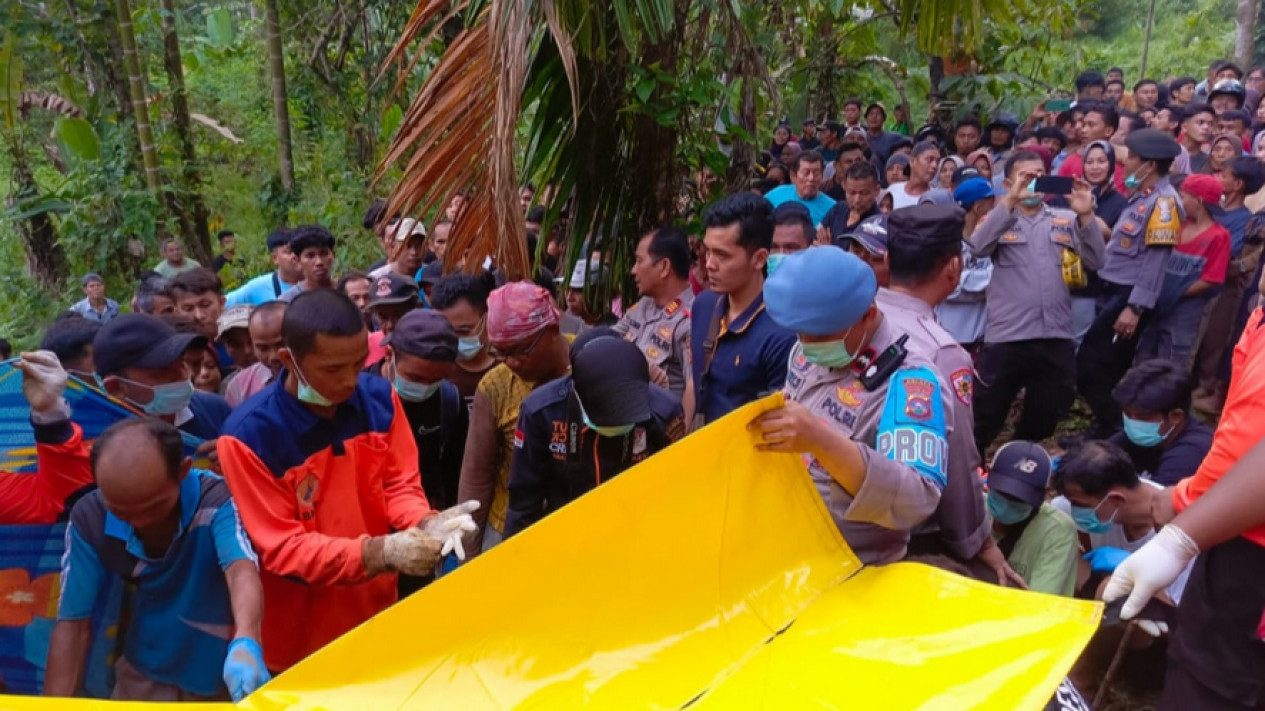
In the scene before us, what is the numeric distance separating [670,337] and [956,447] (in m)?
1.90

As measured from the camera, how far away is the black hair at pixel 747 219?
133 inches

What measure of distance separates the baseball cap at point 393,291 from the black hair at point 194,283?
0.73 meters

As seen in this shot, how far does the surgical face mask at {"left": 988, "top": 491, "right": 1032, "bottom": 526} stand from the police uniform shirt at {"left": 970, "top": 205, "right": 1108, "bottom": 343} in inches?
78.8

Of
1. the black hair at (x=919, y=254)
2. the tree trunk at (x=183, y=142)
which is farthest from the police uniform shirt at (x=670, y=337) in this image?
the tree trunk at (x=183, y=142)

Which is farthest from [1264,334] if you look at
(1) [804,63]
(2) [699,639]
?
(1) [804,63]

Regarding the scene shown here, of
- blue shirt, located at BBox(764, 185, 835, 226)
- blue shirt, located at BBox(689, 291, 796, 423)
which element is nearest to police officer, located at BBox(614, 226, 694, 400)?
blue shirt, located at BBox(689, 291, 796, 423)

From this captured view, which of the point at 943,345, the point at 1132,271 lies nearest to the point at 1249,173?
the point at 1132,271

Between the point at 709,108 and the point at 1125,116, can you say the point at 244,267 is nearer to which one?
the point at 709,108

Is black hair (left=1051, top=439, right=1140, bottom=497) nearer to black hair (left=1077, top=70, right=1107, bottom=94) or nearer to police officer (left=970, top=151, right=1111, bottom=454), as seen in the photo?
police officer (left=970, top=151, right=1111, bottom=454)

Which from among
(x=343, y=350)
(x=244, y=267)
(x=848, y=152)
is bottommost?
(x=244, y=267)

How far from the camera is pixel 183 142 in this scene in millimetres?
9195

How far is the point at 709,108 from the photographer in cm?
482

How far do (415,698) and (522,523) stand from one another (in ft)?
3.94

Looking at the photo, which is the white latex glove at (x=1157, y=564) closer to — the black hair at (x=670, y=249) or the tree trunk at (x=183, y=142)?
the black hair at (x=670, y=249)
